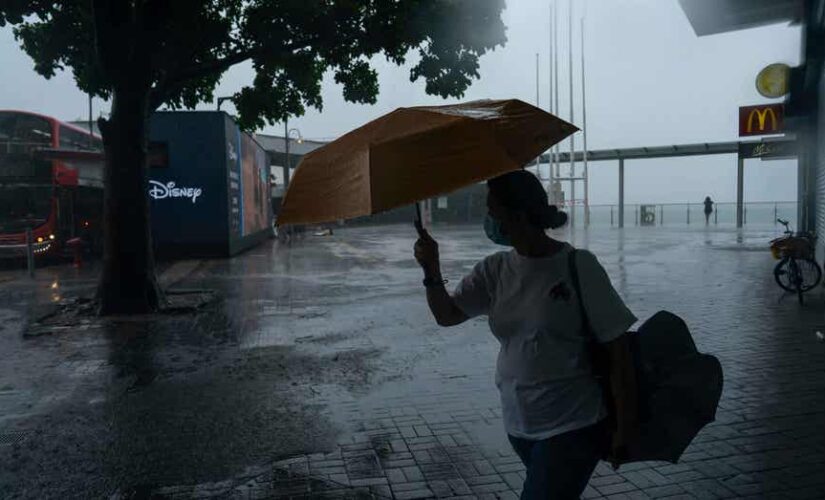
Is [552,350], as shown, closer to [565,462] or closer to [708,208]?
[565,462]

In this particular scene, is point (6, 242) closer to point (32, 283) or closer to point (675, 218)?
point (32, 283)

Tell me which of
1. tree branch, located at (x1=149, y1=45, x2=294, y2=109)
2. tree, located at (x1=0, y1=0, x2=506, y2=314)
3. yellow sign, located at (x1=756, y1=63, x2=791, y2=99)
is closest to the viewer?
tree, located at (x1=0, y1=0, x2=506, y2=314)

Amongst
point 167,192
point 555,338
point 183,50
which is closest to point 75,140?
point 167,192

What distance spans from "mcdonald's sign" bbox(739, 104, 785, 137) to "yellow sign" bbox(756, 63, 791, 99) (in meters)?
0.94

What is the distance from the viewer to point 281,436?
4.97m

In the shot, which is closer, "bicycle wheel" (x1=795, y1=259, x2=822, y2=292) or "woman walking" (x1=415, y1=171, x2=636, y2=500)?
"woman walking" (x1=415, y1=171, x2=636, y2=500)

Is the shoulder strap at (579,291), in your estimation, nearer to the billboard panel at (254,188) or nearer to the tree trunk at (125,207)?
the tree trunk at (125,207)

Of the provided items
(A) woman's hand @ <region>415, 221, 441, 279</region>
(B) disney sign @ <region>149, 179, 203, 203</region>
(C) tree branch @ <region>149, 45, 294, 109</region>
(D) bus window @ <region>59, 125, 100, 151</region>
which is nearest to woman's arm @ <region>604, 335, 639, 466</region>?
(A) woman's hand @ <region>415, 221, 441, 279</region>

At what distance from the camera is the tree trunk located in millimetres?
10375

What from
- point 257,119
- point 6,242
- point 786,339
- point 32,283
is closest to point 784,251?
point 786,339

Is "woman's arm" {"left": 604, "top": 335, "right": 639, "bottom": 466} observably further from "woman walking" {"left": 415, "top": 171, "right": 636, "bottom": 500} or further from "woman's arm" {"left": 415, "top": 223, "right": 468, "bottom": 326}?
"woman's arm" {"left": 415, "top": 223, "right": 468, "bottom": 326}

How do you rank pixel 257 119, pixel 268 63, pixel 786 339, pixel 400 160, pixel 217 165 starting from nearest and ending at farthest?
pixel 400 160 < pixel 786 339 < pixel 268 63 < pixel 257 119 < pixel 217 165

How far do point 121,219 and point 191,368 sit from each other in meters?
4.29

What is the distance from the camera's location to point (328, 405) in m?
5.75
